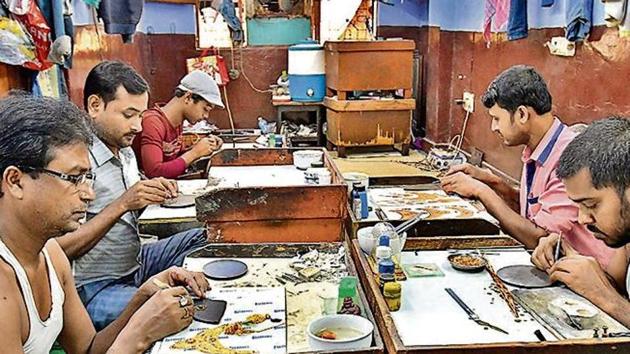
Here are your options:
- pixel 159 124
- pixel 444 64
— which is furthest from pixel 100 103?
pixel 444 64

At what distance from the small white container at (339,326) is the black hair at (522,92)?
4.26ft

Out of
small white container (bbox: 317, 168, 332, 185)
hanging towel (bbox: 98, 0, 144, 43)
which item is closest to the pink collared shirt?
small white container (bbox: 317, 168, 332, 185)

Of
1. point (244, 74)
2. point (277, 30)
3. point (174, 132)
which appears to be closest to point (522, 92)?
point (174, 132)

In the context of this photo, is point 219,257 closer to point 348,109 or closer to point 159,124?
point 159,124

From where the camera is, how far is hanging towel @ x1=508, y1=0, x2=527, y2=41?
11.5 ft

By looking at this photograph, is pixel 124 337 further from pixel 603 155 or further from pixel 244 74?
pixel 244 74

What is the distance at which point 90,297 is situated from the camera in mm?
2047

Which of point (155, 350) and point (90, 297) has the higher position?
point (155, 350)

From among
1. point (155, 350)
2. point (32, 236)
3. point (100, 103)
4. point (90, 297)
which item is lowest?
point (90, 297)

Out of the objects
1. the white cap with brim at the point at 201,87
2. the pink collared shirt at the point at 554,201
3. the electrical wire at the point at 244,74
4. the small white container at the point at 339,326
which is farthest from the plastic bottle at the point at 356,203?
Answer: the electrical wire at the point at 244,74

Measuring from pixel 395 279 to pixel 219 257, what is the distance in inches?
25.5

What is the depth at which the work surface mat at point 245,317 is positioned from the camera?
4.66 feet

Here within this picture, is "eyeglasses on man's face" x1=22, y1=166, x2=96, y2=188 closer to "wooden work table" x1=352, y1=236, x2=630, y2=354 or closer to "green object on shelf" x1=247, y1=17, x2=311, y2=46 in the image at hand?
"wooden work table" x1=352, y1=236, x2=630, y2=354

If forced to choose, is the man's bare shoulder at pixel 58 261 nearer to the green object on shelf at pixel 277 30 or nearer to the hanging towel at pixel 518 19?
the hanging towel at pixel 518 19
